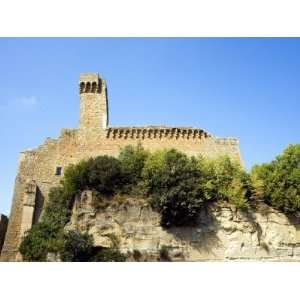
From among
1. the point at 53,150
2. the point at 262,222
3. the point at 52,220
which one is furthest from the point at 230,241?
the point at 53,150

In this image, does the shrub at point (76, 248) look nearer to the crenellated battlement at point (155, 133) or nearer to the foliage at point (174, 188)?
the foliage at point (174, 188)

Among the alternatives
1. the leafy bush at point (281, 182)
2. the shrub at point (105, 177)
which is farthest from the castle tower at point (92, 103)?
the leafy bush at point (281, 182)

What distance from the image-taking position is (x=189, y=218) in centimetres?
1898

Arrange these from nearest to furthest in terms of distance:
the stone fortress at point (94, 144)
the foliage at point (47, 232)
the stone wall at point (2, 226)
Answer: the foliage at point (47, 232)
the stone wall at point (2, 226)
the stone fortress at point (94, 144)

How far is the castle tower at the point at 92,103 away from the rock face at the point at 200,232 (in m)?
13.4

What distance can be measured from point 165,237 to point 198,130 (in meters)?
15.9

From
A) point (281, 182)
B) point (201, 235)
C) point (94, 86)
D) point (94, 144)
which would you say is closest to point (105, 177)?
point (201, 235)

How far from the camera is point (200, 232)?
19031 mm

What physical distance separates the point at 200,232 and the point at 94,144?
1596cm

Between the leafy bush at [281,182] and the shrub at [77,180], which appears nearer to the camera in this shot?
the leafy bush at [281,182]

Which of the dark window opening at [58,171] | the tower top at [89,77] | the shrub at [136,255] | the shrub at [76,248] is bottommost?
the shrub at [136,255]

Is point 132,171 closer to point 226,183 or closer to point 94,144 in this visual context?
point 226,183

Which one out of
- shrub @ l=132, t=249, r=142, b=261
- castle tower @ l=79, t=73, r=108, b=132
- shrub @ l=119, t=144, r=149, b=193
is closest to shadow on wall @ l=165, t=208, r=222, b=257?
shrub @ l=132, t=249, r=142, b=261

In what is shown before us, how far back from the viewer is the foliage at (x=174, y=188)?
1878 centimetres
